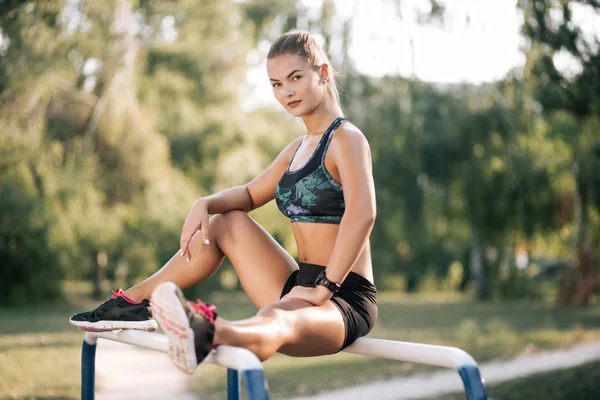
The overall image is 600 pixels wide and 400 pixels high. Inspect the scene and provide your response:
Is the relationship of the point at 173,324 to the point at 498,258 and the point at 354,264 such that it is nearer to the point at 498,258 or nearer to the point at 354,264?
the point at 354,264

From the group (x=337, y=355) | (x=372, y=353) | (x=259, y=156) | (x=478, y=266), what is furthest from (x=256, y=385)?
(x=478, y=266)

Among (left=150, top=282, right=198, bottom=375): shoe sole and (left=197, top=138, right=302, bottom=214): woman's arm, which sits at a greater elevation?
(left=197, top=138, right=302, bottom=214): woman's arm

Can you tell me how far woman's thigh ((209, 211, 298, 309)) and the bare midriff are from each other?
0.08 meters

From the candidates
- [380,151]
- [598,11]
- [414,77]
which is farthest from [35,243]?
[598,11]

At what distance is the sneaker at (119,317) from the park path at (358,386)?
4003 mm

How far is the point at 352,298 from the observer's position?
235cm

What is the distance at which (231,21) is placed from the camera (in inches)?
591

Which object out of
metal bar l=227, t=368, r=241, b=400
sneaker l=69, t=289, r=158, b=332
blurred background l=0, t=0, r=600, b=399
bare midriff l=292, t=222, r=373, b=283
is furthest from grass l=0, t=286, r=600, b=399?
bare midriff l=292, t=222, r=373, b=283

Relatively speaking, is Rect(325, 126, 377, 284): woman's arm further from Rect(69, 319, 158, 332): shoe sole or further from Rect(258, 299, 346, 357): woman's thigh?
Rect(69, 319, 158, 332): shoe sole

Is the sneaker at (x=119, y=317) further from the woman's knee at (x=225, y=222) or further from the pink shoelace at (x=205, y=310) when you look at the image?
the pink shoelace at (x=205, y=310)

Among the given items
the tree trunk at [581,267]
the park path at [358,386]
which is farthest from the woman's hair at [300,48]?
the tree trunk at [581,267]

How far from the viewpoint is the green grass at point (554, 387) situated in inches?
231

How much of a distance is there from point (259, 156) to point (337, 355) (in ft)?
19.7

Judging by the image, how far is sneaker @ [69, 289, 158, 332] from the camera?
2453 mm
